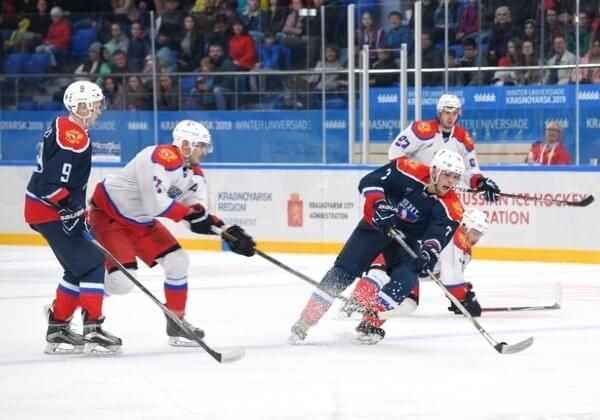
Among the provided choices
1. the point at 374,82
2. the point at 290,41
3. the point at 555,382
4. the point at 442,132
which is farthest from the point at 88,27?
the point at 555,382

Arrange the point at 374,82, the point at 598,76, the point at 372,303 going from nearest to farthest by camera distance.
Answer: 1. the point at 372,303
2. the point at 598,76
3. the point at 374,82

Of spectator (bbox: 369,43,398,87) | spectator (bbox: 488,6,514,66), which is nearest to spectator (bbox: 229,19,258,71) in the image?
spectator (bbox: 369,43,398,87)

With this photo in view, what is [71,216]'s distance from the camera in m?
6.18

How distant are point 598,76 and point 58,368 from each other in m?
5.91

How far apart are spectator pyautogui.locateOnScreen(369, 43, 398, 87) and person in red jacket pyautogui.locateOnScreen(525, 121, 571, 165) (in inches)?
50.2

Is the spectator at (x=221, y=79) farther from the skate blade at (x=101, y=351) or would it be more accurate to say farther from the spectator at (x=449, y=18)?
the skate blade at (x=101, y=351)

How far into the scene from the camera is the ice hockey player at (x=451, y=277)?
6.90 meters

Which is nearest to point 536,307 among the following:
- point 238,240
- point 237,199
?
point 238,240

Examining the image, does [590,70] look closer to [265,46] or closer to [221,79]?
[265,46]

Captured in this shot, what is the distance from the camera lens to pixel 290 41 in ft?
39.0

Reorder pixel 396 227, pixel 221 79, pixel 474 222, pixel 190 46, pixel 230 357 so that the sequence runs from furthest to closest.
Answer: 1. pixel 190 46
2. pixel 221 79
3. pixel 474 222
4. pixel 396 227
5. pixel 230 357

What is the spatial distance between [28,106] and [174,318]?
7067 millimetres

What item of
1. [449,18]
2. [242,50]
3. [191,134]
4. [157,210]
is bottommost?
[157,210]

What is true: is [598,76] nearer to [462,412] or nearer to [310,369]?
[310,369]
